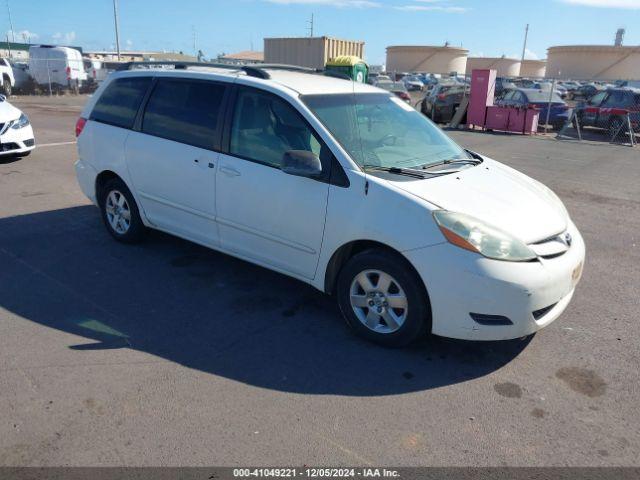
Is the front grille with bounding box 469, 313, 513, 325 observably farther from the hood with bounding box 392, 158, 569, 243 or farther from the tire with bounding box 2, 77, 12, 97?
the tire with bounding box 2, 77, 12, 97

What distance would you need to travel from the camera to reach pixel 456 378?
3.43 m

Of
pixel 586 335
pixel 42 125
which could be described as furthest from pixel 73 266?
pixel 42 125

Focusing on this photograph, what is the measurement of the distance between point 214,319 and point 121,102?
2.67m

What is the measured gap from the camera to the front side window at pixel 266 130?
159 inches

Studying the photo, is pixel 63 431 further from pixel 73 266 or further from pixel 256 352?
pixel 73 266

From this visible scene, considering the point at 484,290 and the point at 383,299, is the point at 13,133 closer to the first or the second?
the point at 383,299

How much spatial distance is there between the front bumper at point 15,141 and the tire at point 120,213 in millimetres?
4947

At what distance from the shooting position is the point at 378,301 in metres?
3.71

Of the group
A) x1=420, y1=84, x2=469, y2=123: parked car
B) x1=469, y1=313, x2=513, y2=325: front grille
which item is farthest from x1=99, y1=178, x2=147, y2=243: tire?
x1=420, y1=84, x2=469, y2=123: parked car

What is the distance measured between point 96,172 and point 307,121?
2.77m

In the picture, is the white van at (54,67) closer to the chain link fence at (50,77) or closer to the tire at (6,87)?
the chain link fence at (50,77)

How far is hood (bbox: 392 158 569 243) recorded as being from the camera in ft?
11.4

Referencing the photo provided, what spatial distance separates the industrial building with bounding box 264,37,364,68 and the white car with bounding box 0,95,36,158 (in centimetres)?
1249

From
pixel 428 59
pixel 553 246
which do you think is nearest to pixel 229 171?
pixel 553 246
